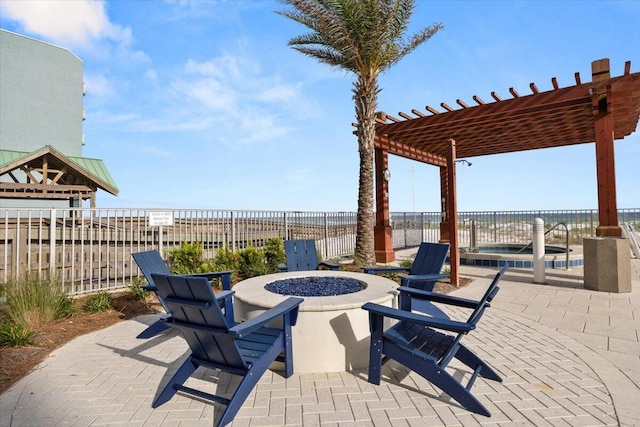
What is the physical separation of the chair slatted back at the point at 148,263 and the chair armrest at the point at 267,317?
7.40 ft

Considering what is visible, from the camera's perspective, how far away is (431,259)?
5066mm

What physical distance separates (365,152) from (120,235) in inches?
259

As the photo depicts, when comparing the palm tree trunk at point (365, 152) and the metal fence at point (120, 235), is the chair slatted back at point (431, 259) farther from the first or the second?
the metal fence at point (120, 235)

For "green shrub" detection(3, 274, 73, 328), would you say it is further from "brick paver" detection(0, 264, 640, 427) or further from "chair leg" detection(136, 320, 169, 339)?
"chair leg" detection(136, 320, 169, 339)

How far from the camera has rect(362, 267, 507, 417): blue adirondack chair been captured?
2645mm

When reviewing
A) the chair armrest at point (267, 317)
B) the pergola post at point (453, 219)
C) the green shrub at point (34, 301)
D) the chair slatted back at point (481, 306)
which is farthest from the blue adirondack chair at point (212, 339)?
the pergola post at point (453, 219)

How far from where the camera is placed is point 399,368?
3365 mm

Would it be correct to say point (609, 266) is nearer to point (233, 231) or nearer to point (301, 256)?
point (301, 256)

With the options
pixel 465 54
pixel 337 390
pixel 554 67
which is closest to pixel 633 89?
pixel 554 67

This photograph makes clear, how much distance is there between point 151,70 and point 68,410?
722cm

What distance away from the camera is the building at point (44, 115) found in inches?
566

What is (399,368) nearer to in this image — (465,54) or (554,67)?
(465,54)

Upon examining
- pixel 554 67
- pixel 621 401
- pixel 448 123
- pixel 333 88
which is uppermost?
pixel 333 88

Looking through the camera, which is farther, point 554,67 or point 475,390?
point 554,67
